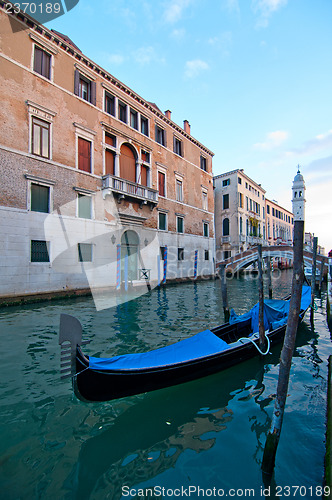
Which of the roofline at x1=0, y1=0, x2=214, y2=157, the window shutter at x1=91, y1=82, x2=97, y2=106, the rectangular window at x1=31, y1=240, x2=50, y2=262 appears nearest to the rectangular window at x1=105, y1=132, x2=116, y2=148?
the window shutter at x1=91, y1=82, x2=97, y2=106

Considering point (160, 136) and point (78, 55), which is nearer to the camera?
point (78, 55)

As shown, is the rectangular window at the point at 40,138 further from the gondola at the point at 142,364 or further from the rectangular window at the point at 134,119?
the gondola at the point at 142,364

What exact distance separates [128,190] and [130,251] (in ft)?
10.2

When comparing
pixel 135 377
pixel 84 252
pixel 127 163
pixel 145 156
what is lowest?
pixel 135 377

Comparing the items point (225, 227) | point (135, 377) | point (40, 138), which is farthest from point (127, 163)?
point (225, 227)

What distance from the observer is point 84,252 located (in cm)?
1106

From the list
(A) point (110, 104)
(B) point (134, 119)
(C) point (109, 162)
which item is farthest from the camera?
(B) point (134, 119)

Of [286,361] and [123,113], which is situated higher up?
[123,113]

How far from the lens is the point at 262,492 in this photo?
1933mm

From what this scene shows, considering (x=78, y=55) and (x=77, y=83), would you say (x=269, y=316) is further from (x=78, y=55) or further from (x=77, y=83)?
(x=78, y=55)

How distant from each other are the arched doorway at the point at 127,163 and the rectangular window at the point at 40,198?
438 centimetres

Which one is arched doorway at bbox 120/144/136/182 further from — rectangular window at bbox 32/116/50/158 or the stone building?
rectangular window at bbox 32/116/50/158

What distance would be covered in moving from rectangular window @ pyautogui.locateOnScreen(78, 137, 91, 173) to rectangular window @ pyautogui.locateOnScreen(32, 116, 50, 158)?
1.46 metres

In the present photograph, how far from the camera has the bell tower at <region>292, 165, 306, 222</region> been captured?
2.68m
